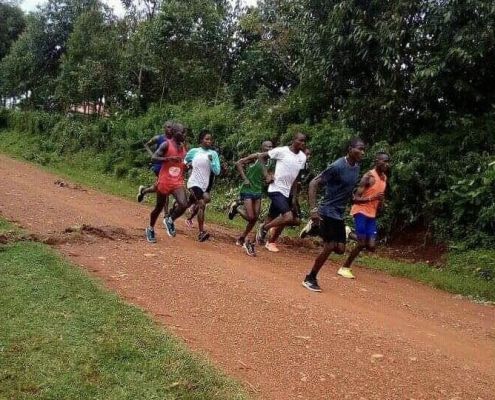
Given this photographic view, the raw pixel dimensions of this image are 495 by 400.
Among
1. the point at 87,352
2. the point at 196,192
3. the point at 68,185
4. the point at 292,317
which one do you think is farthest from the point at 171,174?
the point at 68,185

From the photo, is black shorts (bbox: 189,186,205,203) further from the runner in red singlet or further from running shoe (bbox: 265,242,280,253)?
running shoe (bbox: 265,242,280,253)

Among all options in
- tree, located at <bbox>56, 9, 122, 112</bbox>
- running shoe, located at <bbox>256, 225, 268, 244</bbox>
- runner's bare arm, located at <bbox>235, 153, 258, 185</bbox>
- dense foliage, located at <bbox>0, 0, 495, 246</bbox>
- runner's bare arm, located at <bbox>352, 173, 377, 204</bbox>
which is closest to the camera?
runner's bare arm, located at <bbox>352, 173, 377, 204</bbox>

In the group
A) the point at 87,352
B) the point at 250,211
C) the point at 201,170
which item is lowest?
the point at 87,352

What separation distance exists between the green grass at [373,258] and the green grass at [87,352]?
4902mm

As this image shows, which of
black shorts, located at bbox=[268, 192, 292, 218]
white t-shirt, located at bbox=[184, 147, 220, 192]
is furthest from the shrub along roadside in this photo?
white t-shirt, located at bbox=[184, 147, 220, 192]

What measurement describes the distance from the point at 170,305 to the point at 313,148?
7156 millimetres

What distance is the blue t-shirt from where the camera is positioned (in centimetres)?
630

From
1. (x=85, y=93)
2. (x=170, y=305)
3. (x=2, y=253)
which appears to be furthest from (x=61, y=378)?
(x=85, y=93)

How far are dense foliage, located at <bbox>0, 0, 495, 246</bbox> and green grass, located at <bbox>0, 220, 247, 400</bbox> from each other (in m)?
6.27

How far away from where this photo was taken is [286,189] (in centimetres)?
777

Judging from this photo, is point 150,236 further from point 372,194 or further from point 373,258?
point 373,258

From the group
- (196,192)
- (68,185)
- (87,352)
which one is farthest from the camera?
(68,185)

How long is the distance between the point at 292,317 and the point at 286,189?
2.72 meters

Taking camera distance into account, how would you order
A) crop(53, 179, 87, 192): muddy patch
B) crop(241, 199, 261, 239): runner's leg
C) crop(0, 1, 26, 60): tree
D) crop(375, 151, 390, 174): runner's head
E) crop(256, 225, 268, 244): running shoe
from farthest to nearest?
crop(0, 1, 26, 60): tree → crop(53, 179, 87, 192): muddy patch → crop(256, 225, 268, 244): running shoe → crop(241, 199, 261, 239): runner's leg → crop(375, 151, 390, 174): runner's head
